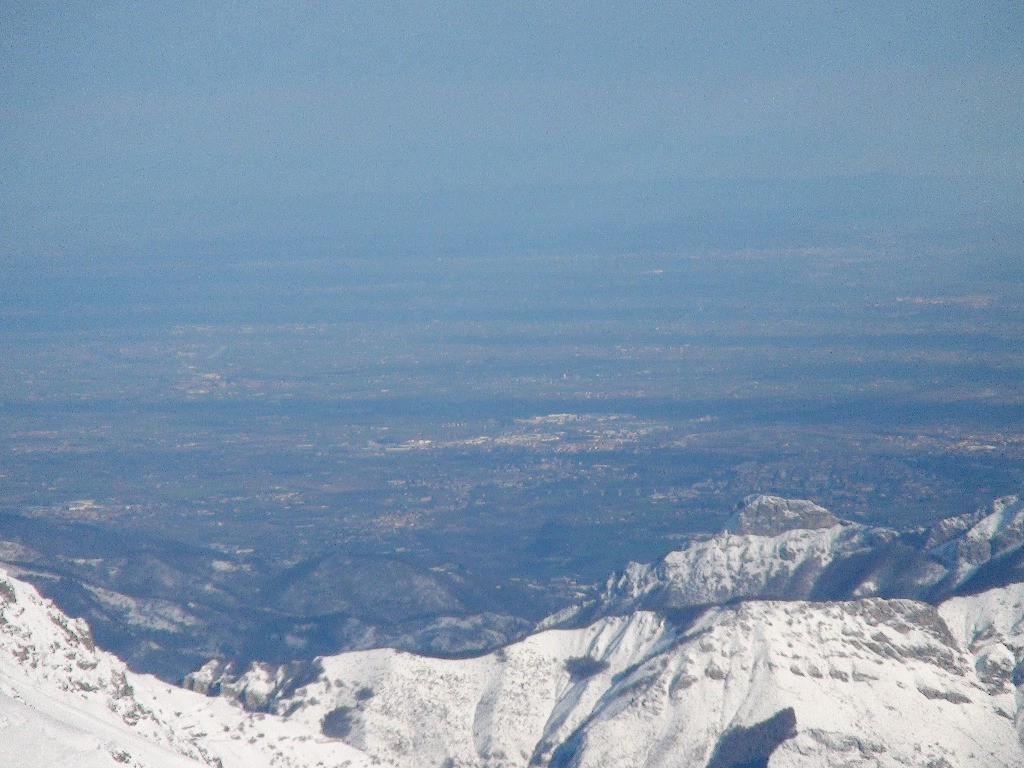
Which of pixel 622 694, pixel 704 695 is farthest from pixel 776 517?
pixel 704 695

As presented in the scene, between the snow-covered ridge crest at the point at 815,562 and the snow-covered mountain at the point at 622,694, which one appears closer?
the snow-covered mountain at the point at 622,694

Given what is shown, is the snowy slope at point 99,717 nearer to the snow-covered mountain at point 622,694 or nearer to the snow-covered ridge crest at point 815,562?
the snow-covered mountain at point 622,694

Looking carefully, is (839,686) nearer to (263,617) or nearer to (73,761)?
(73,761)

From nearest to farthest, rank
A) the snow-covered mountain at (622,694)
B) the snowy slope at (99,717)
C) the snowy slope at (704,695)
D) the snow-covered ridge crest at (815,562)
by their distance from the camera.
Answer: the snowy slope at (99,717), the snow-covered mountain at (622,694), the snowy slope at (704,695), the snow-covered ridge crest at (815,562)

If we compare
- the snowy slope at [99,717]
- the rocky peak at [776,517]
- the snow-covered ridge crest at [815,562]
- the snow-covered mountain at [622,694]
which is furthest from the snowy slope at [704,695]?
the rocky peak at [776,517]

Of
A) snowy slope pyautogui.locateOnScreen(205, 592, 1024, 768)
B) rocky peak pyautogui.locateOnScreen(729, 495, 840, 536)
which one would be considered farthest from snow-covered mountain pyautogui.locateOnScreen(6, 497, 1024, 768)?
rocky peak pyautogui.locateOnScreen(729, 495, 840, 536)

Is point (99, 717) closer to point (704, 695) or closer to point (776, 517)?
point (704, 695)

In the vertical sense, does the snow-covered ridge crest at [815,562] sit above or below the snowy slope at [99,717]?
below

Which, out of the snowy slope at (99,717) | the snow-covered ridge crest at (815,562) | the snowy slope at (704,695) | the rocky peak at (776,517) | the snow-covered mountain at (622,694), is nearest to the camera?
the snowy slope at (99,717)
